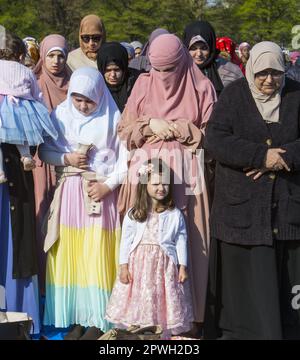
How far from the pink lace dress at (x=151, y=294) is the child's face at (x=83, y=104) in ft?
2.77

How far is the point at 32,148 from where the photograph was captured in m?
4.75

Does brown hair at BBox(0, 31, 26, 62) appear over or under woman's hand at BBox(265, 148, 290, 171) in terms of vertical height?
over

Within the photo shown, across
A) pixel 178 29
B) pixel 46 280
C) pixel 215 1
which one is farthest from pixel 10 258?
pixel 215 1

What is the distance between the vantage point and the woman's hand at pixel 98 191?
15.1ft

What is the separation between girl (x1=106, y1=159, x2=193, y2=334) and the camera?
4.37 metres

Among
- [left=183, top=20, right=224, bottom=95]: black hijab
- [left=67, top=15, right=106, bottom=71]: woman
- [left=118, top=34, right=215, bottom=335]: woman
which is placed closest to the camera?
[left=118, top=34, right=215, bottom=335]: woman

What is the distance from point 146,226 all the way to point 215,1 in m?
25.4

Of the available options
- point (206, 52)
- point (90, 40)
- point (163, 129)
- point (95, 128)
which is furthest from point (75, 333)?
point (90, 40)

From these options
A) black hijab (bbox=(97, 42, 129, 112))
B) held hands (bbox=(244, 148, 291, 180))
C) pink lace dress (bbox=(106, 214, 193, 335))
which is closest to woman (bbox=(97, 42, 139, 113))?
black hijab (bbox=(97, 42, 129, 112))

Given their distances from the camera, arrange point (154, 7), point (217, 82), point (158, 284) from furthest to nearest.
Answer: point (154, 7), point (217, 82), point (158, 284)

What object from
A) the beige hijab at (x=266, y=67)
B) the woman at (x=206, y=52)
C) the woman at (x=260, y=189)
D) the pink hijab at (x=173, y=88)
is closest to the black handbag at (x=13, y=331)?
the woman at (x=260, y=189)

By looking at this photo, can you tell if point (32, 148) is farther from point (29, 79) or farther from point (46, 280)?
point (46, 280)

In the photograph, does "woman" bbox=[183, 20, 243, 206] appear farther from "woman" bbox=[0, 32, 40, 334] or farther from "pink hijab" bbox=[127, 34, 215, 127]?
"woman" bbox=[0, 32, 40, 334]

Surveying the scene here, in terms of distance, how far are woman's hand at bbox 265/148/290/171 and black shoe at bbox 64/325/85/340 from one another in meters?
1.70
